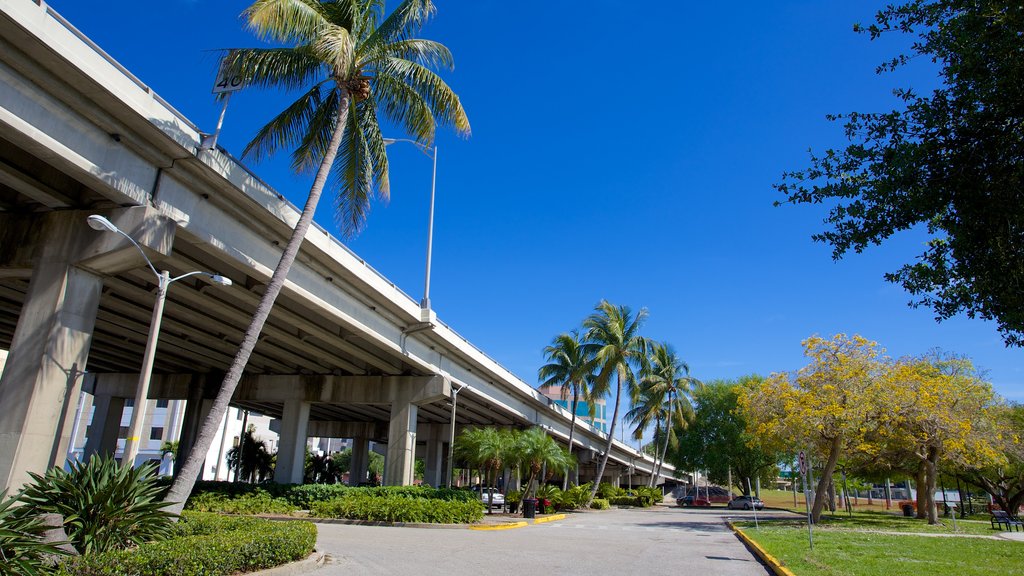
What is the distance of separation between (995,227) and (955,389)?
26.2m

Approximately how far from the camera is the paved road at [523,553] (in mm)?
10945

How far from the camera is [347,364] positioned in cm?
3050

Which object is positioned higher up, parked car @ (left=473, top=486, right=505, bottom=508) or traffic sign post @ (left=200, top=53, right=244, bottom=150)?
traffic sign post @ (left=200, top=53, right=244, bottom=150)

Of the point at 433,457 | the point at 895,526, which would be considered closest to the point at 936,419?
the point at 895,526

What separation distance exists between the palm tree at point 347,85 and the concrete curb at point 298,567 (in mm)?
5781

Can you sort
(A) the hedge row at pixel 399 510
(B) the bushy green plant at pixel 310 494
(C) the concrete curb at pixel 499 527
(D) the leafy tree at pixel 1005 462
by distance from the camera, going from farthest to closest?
(D) the leafy tree at pixel 1005 462 < (B) the bushy green plant at pixel 310 494 < (A) the hedge row at pixel 399 510 < (C) the concrete curb at pixel 499 527

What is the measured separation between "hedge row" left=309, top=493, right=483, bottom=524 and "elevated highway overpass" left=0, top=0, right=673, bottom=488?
5.90 meters

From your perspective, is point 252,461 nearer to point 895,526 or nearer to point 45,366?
point 45,366

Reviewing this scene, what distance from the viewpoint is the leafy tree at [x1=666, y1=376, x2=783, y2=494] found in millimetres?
56031

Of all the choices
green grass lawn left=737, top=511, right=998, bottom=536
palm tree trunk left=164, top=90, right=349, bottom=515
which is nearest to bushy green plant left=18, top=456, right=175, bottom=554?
palm tree trunk left=164, top=90, right=349, bottom=515

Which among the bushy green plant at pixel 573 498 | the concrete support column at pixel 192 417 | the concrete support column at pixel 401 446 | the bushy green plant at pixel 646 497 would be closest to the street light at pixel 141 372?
the concrete support column at pixel 401 446

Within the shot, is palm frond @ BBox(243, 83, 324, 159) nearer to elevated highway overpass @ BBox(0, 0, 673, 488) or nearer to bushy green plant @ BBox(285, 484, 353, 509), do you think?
elevated highway overpass @ BBox(0, 0, 673, 488)

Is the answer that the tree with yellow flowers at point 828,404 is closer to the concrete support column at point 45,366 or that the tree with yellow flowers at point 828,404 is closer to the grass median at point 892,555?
the grass median at point 892,555

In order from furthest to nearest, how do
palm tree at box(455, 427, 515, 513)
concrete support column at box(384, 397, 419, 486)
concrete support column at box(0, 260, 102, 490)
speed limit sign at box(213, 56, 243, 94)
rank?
palm tree at box(455, 427, 515, 513) < concrete support column at box(384, 397, 419, 486) < speed limit sign at box(213, 56, 243, 94) < concrete support column at box(0, 260, 102, 490)
